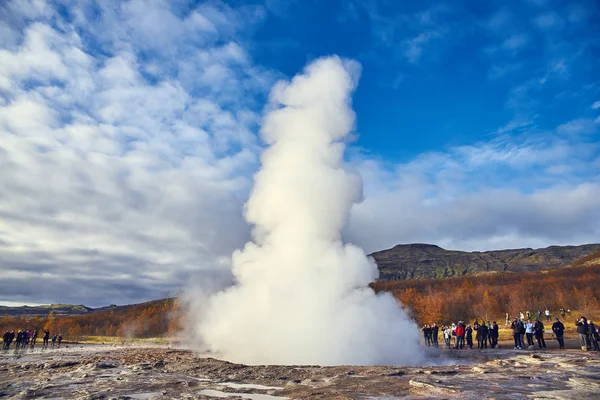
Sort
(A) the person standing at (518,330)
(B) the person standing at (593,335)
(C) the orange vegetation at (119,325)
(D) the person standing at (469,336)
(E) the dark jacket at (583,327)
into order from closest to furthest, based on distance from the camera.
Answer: (B) the person standing at (593,335) < (E) the dark jacket at (583,327) < (A) the person standing at (518,330) < (D) the person standing at (469,336) < (C) the orange vegetation at (119,325)

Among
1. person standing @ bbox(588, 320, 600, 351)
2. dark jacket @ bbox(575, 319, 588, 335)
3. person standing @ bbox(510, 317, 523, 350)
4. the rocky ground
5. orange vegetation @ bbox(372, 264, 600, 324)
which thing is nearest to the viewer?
the rocky ground

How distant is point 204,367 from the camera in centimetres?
1694

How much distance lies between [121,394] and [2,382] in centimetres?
609

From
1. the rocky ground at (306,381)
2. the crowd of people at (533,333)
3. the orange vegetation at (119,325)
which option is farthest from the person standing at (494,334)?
the orange vegetation at (119,325)

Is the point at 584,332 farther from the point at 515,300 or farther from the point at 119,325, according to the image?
the point at 119,325

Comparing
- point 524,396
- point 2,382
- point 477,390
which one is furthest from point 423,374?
point 2,382

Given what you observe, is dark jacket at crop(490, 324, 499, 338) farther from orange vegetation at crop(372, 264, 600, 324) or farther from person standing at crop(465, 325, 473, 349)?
orange vegetation at crop(372, 264, 600, 324)

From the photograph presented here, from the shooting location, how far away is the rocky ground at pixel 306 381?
11016 mm

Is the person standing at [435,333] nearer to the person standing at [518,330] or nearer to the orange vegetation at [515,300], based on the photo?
the person standing at [518,330]

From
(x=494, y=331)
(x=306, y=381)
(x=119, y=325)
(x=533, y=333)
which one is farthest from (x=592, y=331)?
(x=119, y=325)

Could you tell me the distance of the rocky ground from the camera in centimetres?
1102

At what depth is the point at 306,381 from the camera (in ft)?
43.6

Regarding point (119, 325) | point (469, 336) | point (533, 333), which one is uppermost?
point (119, 325)

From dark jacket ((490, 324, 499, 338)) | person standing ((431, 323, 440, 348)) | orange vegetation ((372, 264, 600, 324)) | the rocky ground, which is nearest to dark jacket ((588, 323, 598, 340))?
the rocky ground
